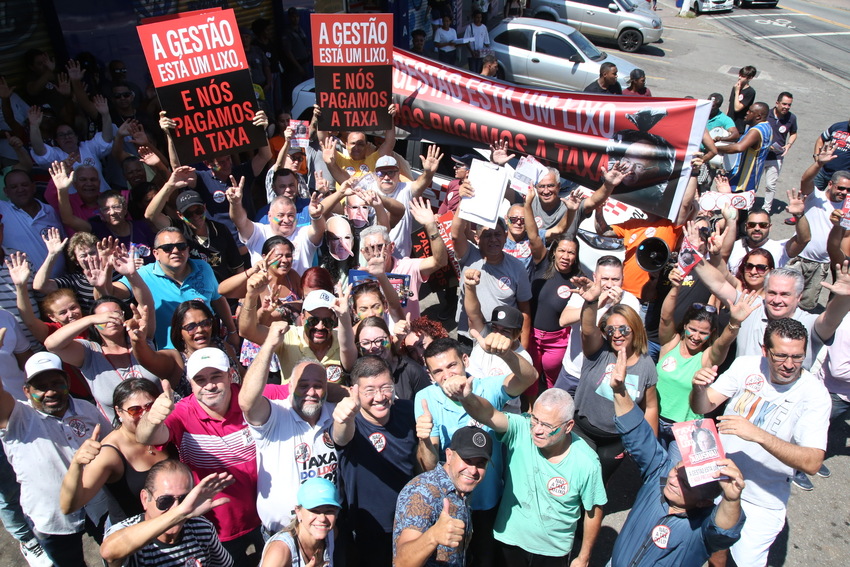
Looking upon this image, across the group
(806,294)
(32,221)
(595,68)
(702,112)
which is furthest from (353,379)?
(595,68)

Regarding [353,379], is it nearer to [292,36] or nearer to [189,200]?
[189,200]

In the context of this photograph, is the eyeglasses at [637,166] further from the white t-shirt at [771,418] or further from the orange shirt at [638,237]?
the white t-shirt at [771,418]

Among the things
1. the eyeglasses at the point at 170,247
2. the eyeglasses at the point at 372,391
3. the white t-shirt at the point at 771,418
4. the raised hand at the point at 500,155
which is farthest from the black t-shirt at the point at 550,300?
the eyeglasses at the point at 170,247

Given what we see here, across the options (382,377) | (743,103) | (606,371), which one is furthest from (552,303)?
(743,103)

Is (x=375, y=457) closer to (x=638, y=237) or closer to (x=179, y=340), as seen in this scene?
(x=179, y=340)

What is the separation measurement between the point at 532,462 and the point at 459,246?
2.24 meters

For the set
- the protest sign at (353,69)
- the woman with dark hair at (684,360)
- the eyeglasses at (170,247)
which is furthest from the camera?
the protest sign at (353,69)

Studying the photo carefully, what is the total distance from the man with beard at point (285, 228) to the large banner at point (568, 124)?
257cm

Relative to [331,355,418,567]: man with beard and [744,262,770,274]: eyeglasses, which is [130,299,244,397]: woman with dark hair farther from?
[744,262,770,274]: eyeglasses

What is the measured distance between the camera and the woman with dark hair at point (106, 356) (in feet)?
13.4

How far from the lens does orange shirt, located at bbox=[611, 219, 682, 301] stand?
5508mm

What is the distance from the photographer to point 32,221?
5.26 metres

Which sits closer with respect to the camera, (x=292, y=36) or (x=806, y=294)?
(x=806, y=294)

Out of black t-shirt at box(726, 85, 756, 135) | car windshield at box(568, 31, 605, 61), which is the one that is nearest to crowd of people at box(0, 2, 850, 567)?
black t-shirt at box(726, 85, 756, 135)
